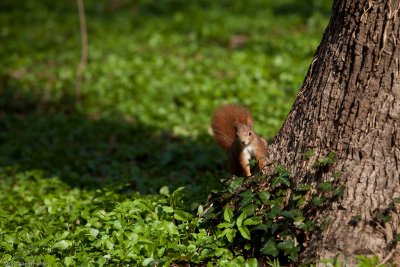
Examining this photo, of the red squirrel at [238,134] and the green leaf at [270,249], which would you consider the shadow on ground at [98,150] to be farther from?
the green leaf at [270,249]

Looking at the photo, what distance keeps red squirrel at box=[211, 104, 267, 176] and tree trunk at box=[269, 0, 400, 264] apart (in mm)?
1042

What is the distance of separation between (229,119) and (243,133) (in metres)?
0.17

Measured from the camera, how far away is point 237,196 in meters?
3.86

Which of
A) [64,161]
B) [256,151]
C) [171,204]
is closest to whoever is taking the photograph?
[171,204]

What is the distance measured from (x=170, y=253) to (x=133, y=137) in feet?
14.2

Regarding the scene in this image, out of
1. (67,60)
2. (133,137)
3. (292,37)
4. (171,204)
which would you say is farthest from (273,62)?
(171,204)

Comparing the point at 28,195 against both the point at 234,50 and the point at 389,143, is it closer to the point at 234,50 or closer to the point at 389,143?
the point at 389,143

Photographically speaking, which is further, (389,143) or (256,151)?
(256,151)

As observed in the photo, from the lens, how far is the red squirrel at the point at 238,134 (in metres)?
4.74

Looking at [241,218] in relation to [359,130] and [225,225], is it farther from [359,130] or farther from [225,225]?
[359,130]

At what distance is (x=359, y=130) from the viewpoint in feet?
11.5

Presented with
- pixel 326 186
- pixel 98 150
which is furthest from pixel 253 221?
pixel 98 150

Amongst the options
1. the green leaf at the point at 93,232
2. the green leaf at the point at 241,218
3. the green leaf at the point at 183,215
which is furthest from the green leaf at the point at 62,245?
the green leaf at the point at 241,218

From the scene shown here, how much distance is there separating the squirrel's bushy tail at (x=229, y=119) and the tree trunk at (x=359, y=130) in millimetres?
1072
